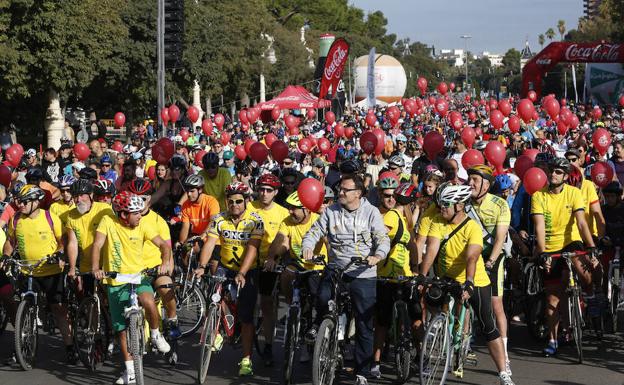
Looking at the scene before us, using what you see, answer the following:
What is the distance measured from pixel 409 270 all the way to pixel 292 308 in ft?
4.56

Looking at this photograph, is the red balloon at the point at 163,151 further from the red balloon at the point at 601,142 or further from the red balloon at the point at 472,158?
the red balloon at the point at 601,142

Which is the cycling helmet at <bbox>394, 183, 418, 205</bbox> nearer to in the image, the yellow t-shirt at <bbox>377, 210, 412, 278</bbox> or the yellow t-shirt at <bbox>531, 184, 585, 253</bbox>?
the yellow t-shirt at <bbox>377, 210, 412, 278</bbox>

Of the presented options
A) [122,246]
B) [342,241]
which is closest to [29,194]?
[122,246]

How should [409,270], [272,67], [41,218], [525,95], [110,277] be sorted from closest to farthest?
[110,277]
[409,270]
[41,218]
[525,95]
[272,67]

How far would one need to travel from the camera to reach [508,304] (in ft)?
37.0

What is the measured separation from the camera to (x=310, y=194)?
364 inches

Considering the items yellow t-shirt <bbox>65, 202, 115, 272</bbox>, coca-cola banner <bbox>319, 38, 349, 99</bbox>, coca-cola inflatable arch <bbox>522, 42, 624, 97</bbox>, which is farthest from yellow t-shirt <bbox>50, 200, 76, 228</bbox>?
coca-cola inflatable arch <bbox>522, 42, 624, 97</bbox>

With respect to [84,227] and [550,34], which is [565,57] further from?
[550,34]

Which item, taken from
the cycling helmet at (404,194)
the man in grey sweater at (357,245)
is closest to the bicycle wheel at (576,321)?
the cycling helmet at (404,194)

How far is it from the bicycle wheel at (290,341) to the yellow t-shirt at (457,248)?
3.98ft

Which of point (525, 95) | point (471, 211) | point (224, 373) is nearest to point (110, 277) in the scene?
point (224, 373)

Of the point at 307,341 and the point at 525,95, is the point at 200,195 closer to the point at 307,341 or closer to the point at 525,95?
the point at 307,341

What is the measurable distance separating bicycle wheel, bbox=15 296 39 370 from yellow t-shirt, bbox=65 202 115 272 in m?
0.63

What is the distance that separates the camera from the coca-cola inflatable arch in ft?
161
